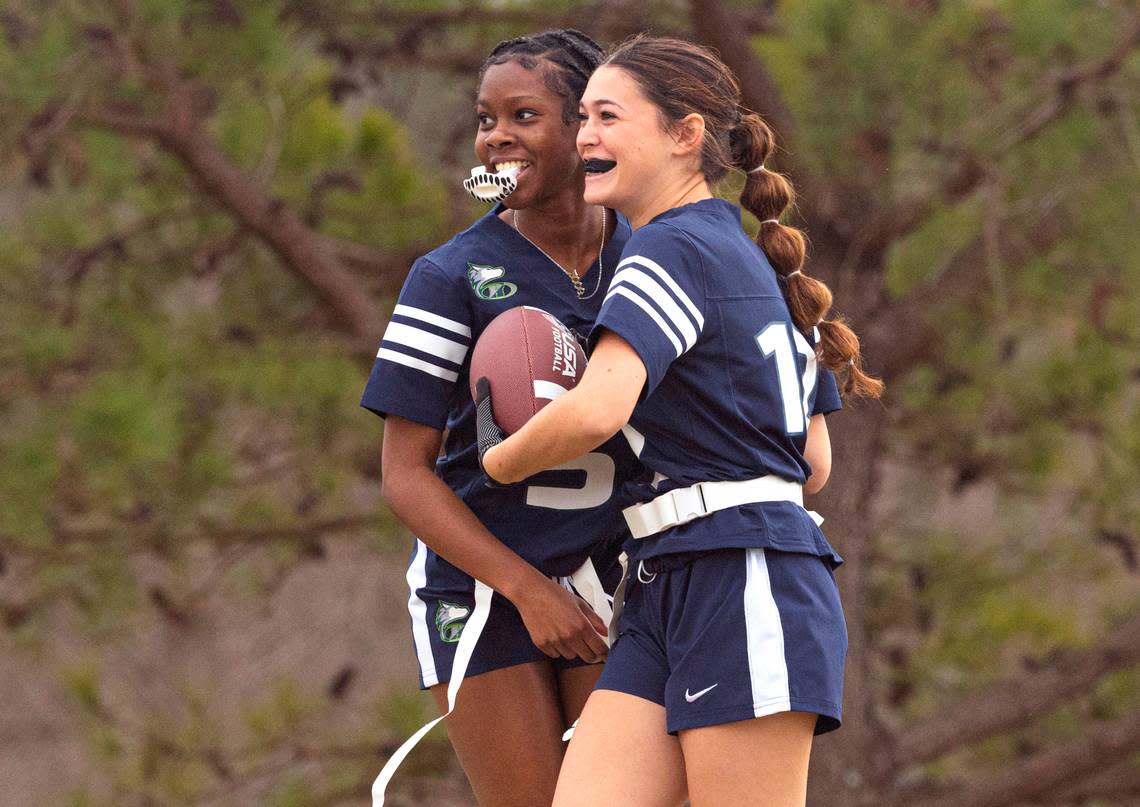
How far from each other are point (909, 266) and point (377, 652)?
17.1ft

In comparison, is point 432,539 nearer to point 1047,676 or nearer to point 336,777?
point 336,777

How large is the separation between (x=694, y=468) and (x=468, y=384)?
19.6 inches

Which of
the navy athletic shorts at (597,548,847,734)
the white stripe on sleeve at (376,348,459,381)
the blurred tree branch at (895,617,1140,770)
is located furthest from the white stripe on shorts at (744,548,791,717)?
the blurred tree branch at (895,617,1140,770)

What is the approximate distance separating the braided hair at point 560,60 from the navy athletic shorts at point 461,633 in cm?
74

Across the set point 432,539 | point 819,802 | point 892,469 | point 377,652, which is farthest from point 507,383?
point 892,469

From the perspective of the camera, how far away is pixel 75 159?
18.5 feet

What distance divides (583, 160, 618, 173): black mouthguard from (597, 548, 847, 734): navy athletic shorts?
557 millimetres

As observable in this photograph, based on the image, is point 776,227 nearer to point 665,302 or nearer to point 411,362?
point 665,302

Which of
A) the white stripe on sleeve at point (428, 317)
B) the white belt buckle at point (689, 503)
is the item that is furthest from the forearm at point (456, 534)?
the white belt buckle at point (689, 503)

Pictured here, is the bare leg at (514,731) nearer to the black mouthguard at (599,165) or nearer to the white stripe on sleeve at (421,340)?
the white stripe on sleeve at (421,340)

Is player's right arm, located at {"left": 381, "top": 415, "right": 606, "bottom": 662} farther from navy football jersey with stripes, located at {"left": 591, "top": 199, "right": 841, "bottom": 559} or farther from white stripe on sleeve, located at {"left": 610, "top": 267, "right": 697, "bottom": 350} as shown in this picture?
white stripe on sleeve, located at {"left": 610, "top": 267, "right": 697, "bottom": 350}

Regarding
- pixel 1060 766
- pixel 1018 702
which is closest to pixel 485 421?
pixel 1018 702

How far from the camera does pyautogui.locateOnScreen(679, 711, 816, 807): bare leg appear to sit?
7.00 feet

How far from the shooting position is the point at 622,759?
217cm
